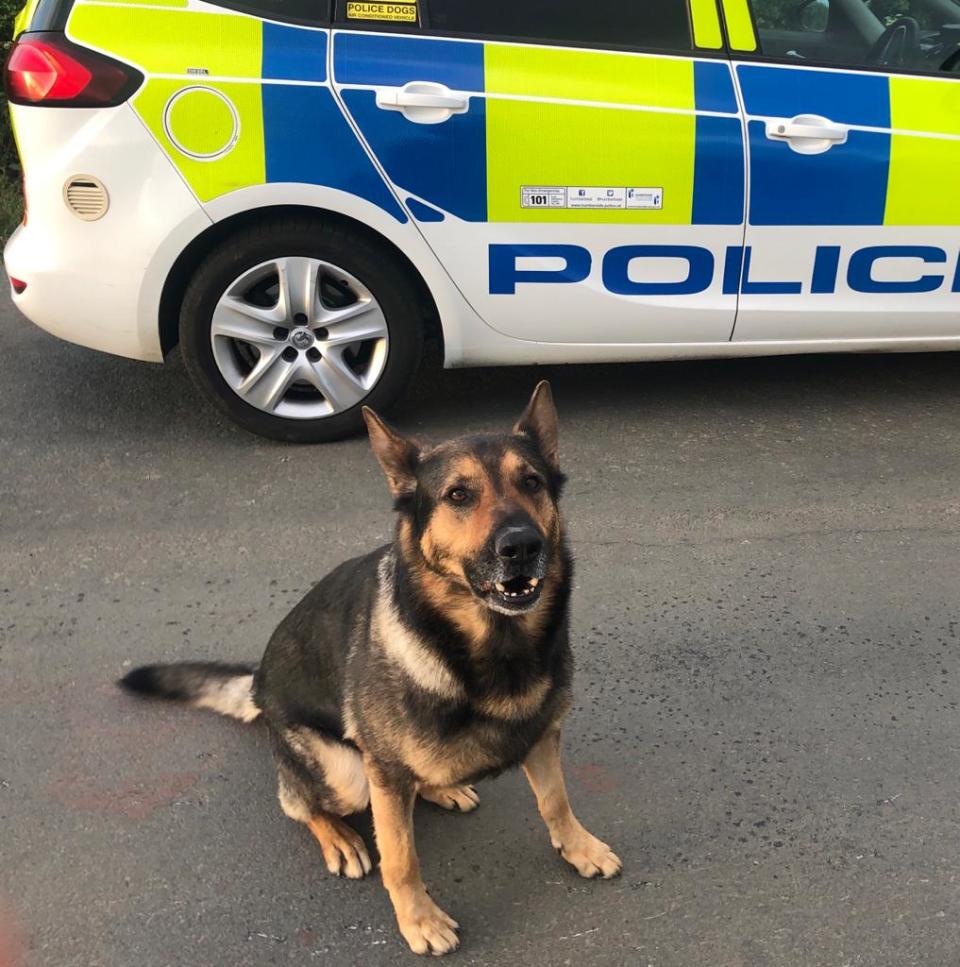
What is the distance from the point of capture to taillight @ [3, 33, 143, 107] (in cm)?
385

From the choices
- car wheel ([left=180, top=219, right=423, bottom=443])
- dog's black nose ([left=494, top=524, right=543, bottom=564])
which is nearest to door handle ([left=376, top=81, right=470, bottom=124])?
car wheel ([left=180, top=219, right=423, bottom=443])

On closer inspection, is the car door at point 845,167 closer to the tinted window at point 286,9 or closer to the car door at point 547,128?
the car door at point 547,128

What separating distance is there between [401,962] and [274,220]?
111 inches

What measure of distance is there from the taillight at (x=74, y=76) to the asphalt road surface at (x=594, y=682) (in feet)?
4.38

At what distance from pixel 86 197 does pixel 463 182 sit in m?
1.39

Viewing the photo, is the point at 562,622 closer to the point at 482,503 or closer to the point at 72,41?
the point at 482,503

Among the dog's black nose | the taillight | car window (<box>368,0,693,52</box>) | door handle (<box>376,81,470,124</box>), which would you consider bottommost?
the dog's black nose

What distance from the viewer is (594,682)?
9.94ft

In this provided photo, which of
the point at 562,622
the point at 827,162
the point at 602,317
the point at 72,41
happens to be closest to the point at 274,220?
the point at 72,41

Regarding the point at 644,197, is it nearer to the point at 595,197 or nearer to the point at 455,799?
the point at 595,197

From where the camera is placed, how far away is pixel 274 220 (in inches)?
162

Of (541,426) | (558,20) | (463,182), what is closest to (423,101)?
(463,182)

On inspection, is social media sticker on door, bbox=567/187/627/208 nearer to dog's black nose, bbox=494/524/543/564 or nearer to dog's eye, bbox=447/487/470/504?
dog's eye, bbox=447/487/470/504

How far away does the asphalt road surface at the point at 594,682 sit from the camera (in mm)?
2307
